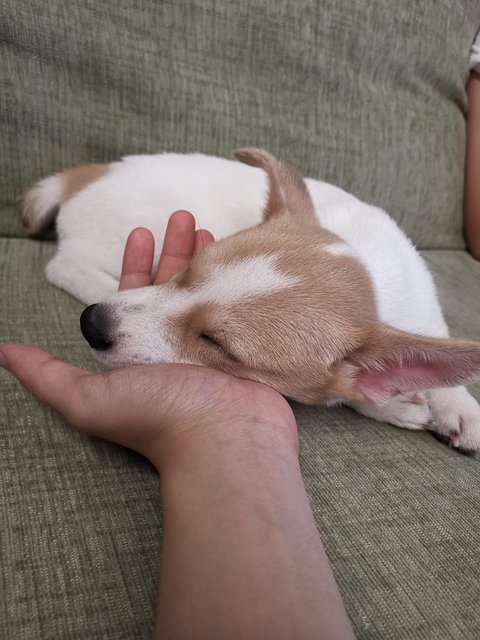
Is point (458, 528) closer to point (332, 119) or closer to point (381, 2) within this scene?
point (332, 119)

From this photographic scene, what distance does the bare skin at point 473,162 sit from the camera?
2637 millimetres

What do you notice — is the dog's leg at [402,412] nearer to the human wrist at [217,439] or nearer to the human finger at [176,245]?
the human wrist at [217,439]

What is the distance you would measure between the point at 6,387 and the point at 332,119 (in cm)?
180

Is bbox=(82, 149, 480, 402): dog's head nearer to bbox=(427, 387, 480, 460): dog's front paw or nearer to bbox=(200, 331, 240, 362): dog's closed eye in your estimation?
bbox=(200, 331, 240, 362): dog's closed eye

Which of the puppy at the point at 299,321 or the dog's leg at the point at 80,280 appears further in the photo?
the dog's leg at the point at 80,280

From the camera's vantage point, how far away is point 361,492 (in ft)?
3.58

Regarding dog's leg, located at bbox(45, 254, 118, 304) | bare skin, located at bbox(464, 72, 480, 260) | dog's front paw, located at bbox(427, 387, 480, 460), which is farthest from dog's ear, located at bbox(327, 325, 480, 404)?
bare skin, located at bbox(464, 72, 480, 260)

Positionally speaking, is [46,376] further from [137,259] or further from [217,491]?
[137,259]

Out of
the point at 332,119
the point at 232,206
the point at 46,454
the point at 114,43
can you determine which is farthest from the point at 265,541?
the point at 332,119

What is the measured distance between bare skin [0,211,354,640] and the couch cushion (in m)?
0.07

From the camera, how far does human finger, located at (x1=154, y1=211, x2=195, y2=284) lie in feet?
5.17

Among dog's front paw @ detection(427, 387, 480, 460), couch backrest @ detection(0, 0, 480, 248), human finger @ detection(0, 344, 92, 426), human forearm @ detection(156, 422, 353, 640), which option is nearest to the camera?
human forearm @ detection(156, 422, 353, 640)

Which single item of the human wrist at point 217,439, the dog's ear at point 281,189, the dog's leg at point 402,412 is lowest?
the dog's leg at point 402,412

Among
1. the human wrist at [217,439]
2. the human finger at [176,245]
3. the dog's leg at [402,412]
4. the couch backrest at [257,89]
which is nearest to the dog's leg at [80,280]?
the human finger at [176,245]
